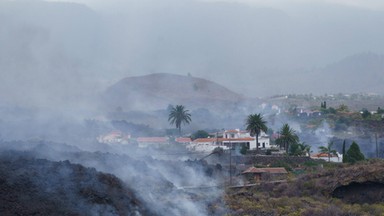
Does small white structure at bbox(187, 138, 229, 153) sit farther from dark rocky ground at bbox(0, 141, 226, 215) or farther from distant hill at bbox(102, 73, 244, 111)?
distant hill at bbox(102, 73, 244, 111)

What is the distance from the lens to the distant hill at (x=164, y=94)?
148 m

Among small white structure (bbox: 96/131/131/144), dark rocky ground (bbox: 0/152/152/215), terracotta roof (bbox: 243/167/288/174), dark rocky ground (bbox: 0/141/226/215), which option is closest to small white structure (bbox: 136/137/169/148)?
small white structure (bbox: 96/131/131/144)

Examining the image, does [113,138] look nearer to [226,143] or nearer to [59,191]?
[226,143]

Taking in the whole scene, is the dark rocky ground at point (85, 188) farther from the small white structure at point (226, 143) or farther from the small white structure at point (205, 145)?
the small white structure at point (226, 143)

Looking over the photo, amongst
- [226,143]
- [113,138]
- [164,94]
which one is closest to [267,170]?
[226,143]

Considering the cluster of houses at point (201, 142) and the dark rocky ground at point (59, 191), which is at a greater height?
the cluster of houses at point (201, 142)

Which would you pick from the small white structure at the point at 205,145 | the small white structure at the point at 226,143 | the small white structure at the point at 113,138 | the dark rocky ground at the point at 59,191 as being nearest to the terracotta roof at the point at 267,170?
the small white structure at the point at 205,145

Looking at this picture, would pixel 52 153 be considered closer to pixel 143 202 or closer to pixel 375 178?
pixel 143 202

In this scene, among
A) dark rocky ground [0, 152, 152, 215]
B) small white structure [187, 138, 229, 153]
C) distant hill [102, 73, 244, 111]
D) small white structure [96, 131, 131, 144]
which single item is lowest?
dark rocky ground [0, 152, 152, 215]

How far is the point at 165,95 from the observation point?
16600 cm

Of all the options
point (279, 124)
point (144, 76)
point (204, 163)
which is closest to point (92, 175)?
point (204, 163)

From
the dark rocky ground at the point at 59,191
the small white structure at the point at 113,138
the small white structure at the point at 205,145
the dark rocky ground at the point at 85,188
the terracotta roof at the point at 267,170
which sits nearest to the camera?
the dark rocky ground at the point at 59,191

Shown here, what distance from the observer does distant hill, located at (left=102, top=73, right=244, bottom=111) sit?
148m

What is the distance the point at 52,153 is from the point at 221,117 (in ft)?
237
